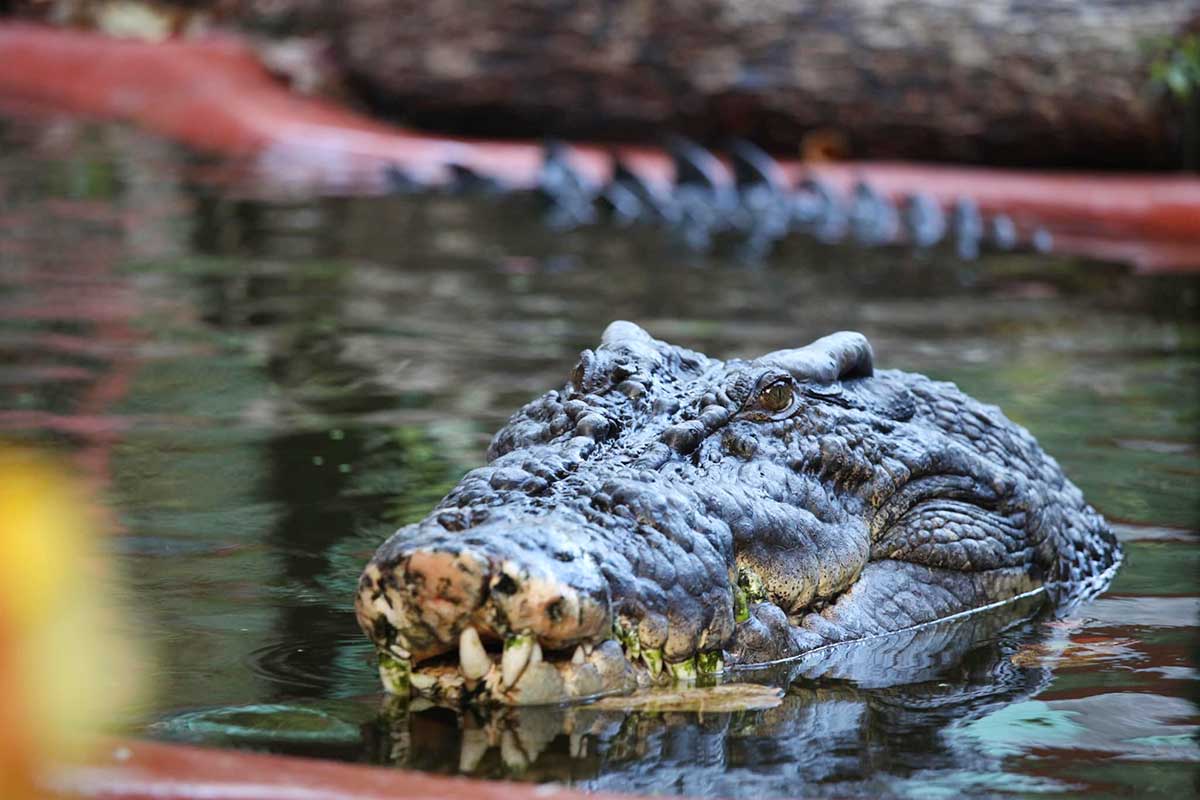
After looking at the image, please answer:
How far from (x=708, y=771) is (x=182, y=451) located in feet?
9.27

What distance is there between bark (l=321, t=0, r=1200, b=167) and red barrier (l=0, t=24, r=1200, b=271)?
0.33m

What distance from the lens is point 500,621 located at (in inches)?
107

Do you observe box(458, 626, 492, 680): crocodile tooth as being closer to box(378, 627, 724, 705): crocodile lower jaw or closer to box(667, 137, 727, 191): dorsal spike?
box(378, 627, 724, 705): crocodile lower jaw

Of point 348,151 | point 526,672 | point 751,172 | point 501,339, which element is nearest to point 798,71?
point 751,172

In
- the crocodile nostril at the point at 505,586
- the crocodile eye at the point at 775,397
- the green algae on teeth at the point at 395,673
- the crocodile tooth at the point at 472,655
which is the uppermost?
the crocodile eye at the point at 775,397

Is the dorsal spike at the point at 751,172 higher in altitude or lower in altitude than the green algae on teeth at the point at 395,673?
higher

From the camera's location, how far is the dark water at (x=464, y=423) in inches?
114

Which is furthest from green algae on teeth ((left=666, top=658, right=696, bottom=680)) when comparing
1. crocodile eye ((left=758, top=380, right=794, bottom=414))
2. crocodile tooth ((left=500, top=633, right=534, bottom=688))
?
crocodile eye ((left=758, top=380, right=794, bottom=414))

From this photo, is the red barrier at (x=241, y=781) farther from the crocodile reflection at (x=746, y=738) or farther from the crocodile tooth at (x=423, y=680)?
the crocodile tooth at (x=423, y=680)

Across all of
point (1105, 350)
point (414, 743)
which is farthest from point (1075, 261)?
point (414, 743)

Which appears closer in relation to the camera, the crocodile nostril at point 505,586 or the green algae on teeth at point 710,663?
the crocodile nostril at point 505,586

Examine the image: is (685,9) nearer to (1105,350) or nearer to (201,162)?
(201,162)

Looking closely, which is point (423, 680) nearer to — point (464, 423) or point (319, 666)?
point (319, 666)

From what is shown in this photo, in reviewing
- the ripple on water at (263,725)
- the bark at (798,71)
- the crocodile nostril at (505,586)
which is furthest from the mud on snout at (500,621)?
the bark at (798,71)
